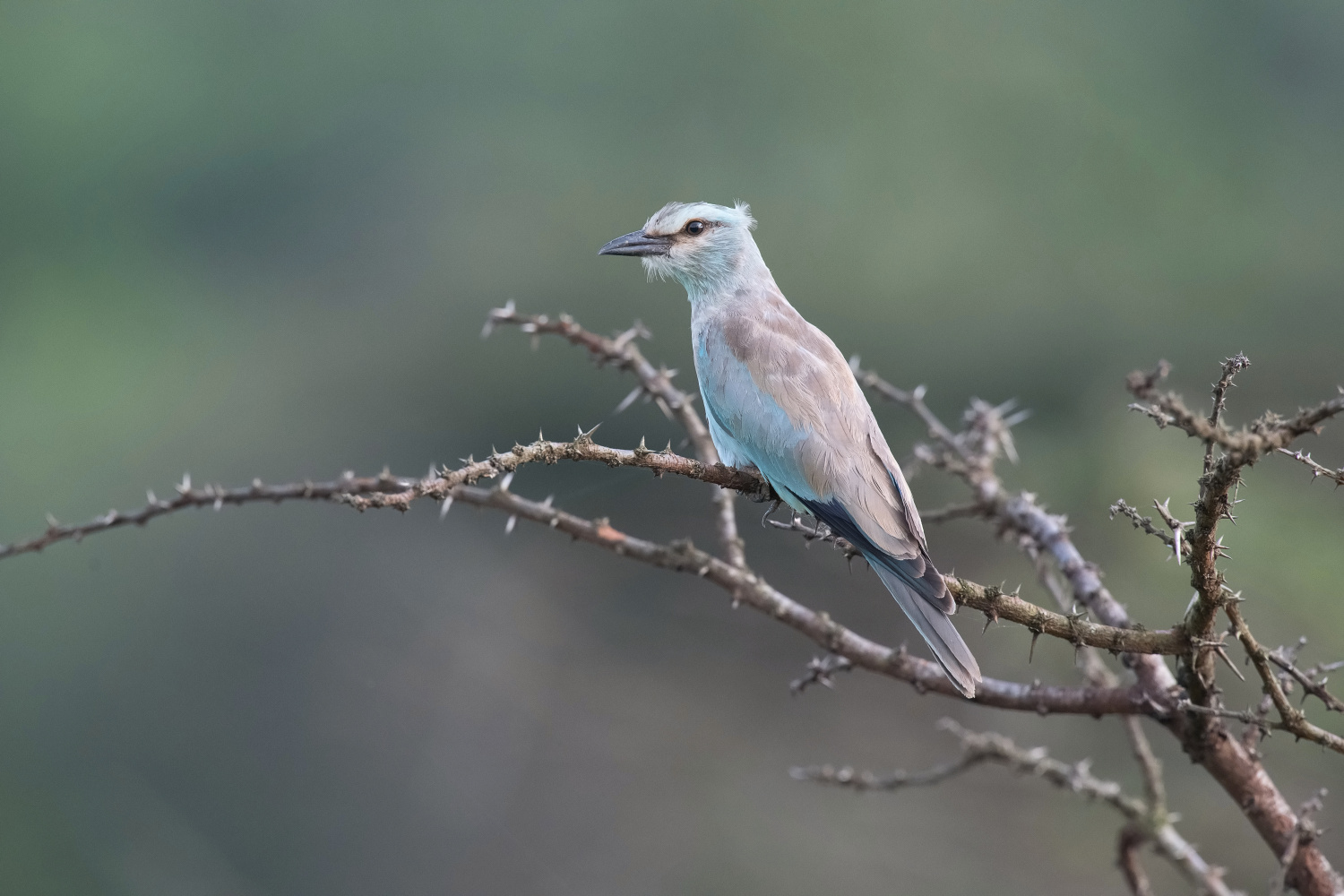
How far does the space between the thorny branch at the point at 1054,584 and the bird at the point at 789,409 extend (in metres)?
0.10

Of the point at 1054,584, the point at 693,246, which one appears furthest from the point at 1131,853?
the point at 693,246

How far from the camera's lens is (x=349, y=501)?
1372 mm

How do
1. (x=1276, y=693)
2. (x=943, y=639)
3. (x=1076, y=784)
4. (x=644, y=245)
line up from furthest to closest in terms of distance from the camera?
(x=644, y=245), (x=1076, y=784), (x=943, y=639), (x=1276, y=693)

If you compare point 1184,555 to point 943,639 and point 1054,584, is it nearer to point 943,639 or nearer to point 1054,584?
point 943,639

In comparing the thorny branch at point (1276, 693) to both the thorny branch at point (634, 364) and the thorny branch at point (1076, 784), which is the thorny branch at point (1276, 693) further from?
the thorny branch at point (634, 364)

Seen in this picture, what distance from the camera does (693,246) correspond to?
3131mm

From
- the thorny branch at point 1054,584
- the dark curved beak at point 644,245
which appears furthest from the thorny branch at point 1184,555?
the dark curved beak at point 644,245

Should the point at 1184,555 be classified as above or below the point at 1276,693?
above

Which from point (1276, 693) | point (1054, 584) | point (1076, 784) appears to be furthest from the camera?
point (1054, 584)

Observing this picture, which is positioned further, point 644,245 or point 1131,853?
point 644,245

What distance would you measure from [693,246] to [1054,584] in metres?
1.45

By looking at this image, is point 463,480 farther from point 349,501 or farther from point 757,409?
point 757,409

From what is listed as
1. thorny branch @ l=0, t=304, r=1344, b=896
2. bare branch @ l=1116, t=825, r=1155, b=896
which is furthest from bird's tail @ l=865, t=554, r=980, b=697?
bare branch @ l=1116, t=825, r=1155, b=896

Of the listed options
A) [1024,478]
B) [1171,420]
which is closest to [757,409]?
[1171,420]
